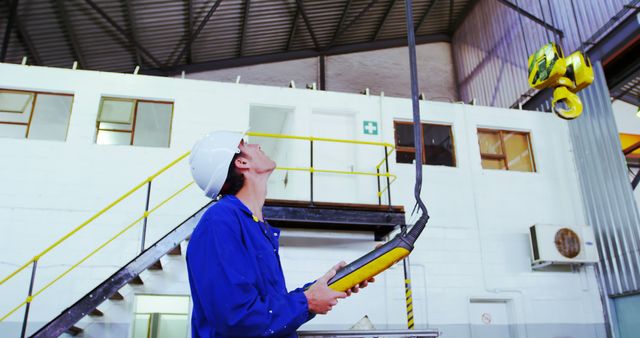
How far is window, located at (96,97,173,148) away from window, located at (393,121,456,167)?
478cm

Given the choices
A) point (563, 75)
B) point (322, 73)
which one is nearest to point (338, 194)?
point (563, 75)

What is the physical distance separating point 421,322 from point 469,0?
38.7 feet

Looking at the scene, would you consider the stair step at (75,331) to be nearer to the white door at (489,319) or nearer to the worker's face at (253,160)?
the white door at (489,319)

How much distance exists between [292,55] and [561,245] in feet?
31.9

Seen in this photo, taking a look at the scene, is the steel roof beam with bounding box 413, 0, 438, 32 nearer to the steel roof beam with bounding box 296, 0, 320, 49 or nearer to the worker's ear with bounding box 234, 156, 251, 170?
the steel roof beam with bounding box 296, 0, 320, 49

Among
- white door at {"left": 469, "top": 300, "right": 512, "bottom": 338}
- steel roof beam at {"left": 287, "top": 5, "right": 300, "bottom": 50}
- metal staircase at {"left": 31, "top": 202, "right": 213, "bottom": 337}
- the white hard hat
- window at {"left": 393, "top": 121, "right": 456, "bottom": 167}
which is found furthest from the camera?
steel roof beam at {"left": 287, "top": 5, "right": 300, "bottom": 50}

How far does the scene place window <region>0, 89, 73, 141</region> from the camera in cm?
934

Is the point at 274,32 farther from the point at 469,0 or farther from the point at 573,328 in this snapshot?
the point at 573,328

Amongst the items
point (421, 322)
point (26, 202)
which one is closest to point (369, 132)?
point (421, 322)

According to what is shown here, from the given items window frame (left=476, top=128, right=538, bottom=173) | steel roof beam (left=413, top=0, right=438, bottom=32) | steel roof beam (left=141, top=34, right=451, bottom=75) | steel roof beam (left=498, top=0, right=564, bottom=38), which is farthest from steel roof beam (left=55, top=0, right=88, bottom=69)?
steel roof beam (left=498, top=0, right=564, bottom=38)

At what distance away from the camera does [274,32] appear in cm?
1495

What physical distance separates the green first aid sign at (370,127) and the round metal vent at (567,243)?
4.12m

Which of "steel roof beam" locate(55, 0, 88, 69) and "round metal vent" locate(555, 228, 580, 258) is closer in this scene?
"round metal vent" locate(555, 228, 580, 258)

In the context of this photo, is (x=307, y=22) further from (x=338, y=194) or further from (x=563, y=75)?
(x=563, y=75)
